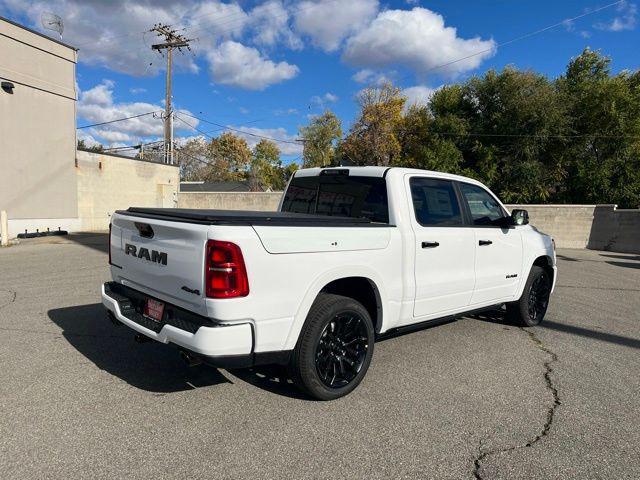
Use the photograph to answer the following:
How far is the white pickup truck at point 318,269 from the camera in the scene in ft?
9.82

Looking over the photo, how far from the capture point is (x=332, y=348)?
363cm

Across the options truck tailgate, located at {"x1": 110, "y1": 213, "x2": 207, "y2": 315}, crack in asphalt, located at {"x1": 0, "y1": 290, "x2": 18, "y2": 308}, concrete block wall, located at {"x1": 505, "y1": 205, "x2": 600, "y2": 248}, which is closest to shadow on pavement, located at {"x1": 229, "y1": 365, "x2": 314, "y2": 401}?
truck tailgate, located at {"x1": 110, "y1": 213, "x2": 207, "y2": 315}

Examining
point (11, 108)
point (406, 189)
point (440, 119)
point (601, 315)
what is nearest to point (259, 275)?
point (406, 189)

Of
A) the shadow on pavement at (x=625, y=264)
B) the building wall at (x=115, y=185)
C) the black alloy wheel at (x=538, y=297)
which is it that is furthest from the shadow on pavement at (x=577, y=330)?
the building wall at (x=115, y=185)

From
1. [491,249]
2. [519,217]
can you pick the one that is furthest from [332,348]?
[519,217]

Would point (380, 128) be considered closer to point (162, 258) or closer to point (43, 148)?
point (43, 148)

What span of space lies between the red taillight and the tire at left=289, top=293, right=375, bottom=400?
0.70m

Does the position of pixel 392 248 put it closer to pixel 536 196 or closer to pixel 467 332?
pixel 467 332

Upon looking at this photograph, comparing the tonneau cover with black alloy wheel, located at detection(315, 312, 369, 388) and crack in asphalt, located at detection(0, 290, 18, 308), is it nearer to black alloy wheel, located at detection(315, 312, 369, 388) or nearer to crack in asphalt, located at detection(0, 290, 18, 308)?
black alloy wheel, located at detection(315, 312, 369, 388)

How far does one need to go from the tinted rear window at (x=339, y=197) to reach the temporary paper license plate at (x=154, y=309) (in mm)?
1969

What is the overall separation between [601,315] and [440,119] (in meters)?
28.7

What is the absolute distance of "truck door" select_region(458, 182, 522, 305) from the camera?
498 centimetres

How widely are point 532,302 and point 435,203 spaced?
2471 mm

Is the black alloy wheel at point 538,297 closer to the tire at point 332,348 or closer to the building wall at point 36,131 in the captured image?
the tire at point 332,348
